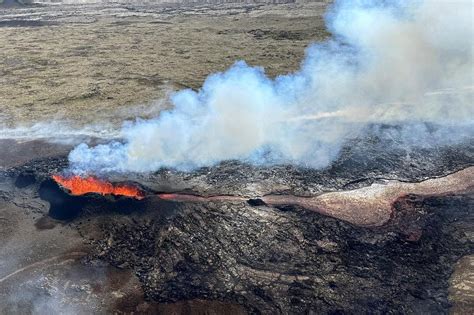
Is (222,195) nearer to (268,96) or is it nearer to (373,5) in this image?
(268,96)

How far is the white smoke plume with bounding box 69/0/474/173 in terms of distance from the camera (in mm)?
23891

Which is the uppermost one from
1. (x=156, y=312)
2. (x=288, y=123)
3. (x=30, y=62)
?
(x=30, y=62)

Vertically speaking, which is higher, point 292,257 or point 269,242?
point 269,242

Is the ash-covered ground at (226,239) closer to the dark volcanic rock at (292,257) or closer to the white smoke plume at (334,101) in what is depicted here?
the dark volcanic rock at (292,257)

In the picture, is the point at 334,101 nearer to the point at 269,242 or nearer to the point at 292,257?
the point at 269,242

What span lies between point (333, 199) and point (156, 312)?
9.83 meters

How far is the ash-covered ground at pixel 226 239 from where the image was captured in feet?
50.2

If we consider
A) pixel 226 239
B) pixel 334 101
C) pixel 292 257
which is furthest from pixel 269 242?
pixel 334 101

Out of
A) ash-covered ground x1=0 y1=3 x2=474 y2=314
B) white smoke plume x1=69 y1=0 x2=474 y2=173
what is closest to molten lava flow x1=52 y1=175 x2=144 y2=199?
ash-covered ground x1=0 y1=3 x2=474 y2=314

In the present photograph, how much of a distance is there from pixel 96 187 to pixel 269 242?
28.4ft

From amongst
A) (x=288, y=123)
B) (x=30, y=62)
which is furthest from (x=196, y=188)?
(x=30, y=62)

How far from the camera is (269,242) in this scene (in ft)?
58.3

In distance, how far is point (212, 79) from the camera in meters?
34.3

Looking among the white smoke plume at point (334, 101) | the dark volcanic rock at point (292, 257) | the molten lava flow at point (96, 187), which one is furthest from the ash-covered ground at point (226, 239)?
the white smoke plume at point (334, 101)
